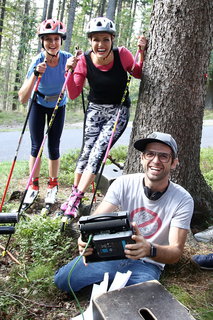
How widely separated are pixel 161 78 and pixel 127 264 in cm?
218

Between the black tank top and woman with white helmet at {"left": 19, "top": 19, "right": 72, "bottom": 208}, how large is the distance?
559mm

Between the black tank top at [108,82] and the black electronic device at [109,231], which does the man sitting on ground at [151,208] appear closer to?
the black electronic device at [109,231]

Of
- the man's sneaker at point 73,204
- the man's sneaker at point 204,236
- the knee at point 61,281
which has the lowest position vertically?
the knee at point 61,281

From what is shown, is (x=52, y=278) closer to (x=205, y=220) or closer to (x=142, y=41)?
(x=205, y=220)

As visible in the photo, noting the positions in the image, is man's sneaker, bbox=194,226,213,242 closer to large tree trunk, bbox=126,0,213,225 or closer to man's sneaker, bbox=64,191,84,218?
large tree trunk, bbox=126,0,213,225

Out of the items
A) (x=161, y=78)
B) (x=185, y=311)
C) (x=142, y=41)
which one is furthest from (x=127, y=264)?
(x=142, y=41)

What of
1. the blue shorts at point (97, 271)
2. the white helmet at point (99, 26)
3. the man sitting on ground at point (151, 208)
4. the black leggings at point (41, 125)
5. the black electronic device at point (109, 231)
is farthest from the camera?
the black leggings at point (41, 125)

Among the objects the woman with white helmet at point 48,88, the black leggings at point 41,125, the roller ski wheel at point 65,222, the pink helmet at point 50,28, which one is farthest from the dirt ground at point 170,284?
the pink helmet at point 50,28

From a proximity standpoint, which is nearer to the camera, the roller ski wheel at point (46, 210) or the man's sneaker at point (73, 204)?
the man's sneaker at point (73, 204)

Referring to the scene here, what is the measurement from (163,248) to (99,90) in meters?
2.13

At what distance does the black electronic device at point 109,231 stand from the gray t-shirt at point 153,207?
56cm

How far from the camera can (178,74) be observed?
3.72m

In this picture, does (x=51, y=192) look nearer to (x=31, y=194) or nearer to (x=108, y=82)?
(x=31, y=194)

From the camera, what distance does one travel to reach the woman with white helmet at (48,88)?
13.2 ft
